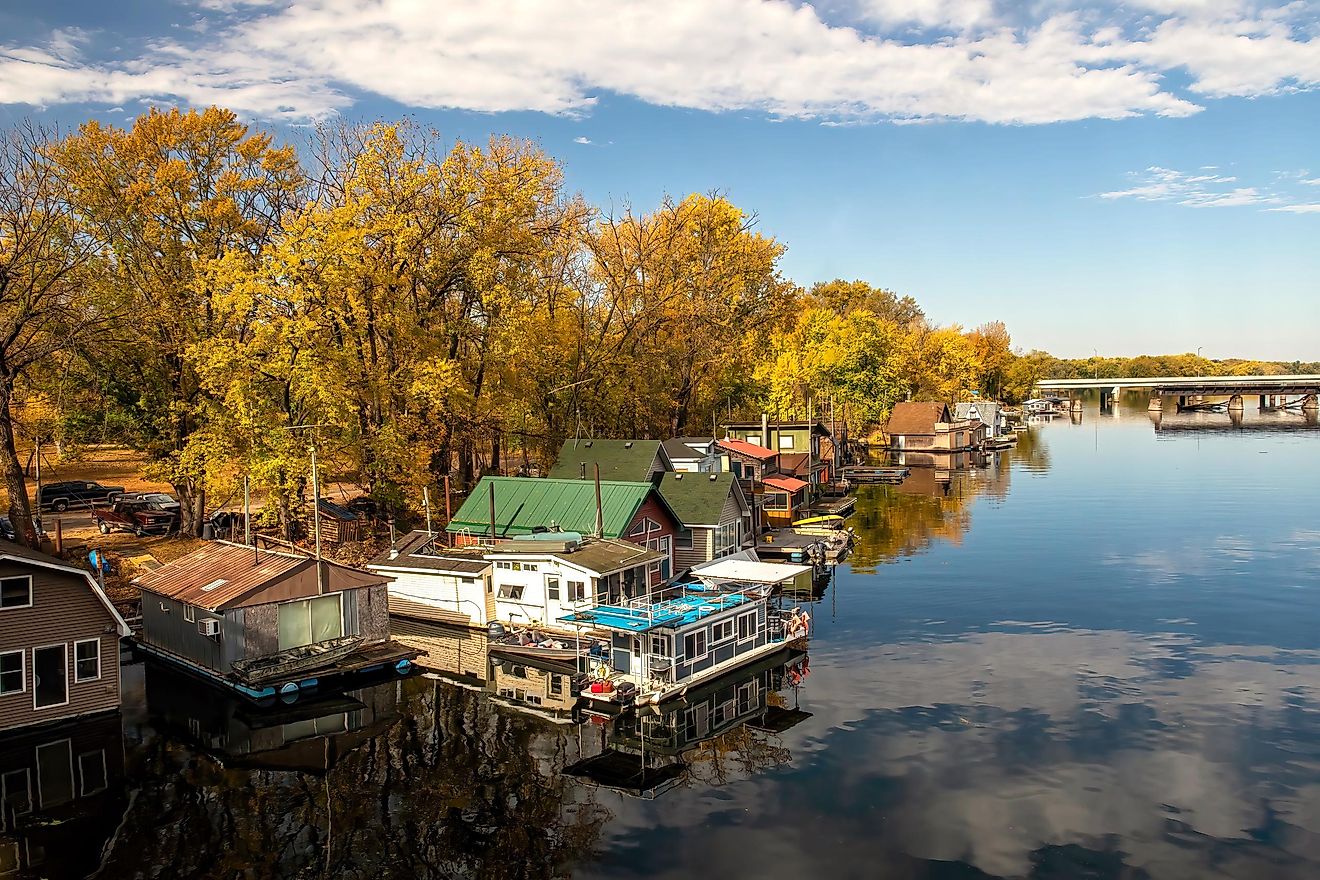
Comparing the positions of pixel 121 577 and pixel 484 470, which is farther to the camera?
pixel 484 470

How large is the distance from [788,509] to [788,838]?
5004 cm

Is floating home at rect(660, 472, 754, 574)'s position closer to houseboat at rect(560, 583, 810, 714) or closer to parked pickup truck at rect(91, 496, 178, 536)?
houseboat at rect(560, 583, 810, 714)

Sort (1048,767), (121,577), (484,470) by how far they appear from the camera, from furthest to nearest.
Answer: (484,470) → (121,577) → (1048,767)

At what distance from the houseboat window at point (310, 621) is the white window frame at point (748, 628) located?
629 inches

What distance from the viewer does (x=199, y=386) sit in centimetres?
5531

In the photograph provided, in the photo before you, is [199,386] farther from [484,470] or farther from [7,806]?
[7,806]

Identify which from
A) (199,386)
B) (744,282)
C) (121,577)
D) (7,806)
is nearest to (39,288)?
(199,386)

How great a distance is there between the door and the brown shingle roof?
115476 millimetres

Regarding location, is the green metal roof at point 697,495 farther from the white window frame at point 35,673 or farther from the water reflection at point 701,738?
the white window frame at point 35,673

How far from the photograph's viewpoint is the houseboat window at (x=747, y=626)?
3881cm

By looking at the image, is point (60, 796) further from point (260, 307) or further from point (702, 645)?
point (260, 307)

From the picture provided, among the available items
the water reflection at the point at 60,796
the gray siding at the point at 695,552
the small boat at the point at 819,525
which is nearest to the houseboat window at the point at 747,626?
the gray siding at the point at 695,552

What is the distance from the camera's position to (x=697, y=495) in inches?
2184

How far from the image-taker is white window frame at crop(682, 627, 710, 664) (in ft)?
117
